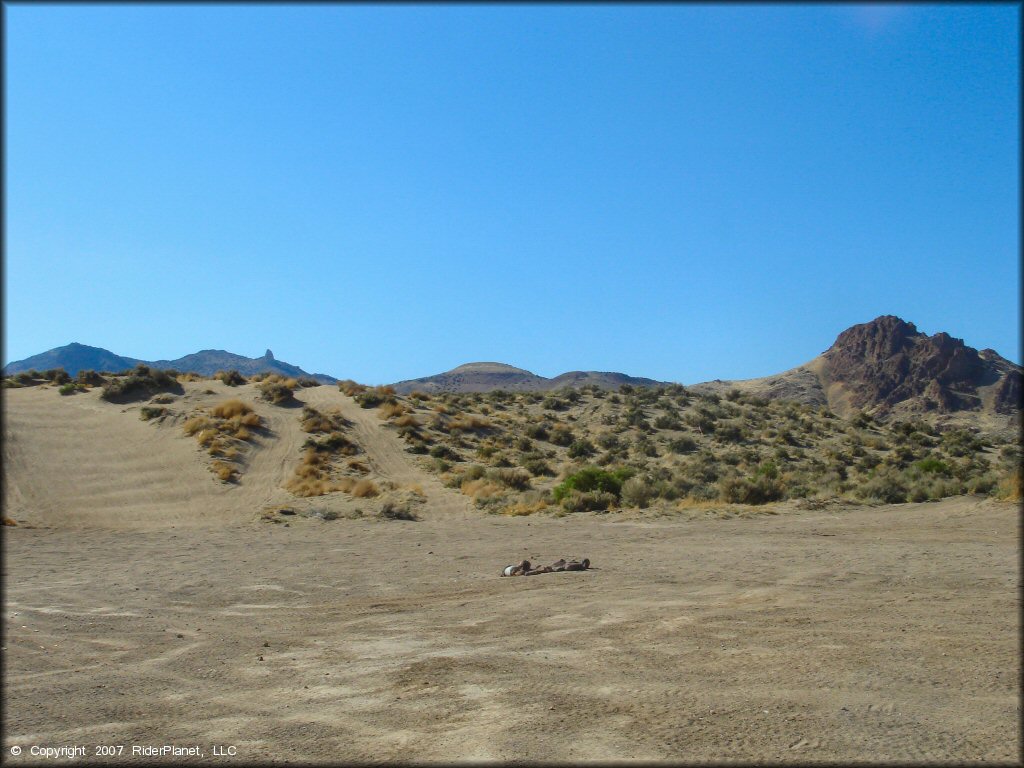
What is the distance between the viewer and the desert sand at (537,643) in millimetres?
7398

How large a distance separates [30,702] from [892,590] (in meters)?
12.2

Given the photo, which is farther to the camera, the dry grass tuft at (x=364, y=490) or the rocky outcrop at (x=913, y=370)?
the rocky outcrop at (x=913, y=370)

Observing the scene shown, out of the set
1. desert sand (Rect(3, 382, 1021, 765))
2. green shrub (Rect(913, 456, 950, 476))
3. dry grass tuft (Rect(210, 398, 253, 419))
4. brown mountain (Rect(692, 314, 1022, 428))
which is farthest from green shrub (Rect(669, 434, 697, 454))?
brown mountain (Rect(692, 314, 1022, 428))

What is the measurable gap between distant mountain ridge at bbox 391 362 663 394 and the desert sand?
359ft

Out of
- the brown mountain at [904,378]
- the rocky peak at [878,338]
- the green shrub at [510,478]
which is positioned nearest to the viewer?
the green shrub at [510,478]

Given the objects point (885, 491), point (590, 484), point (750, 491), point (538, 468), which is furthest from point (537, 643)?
point (538, 468)

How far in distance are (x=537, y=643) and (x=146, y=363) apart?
47.9m

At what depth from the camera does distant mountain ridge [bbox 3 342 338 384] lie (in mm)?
59906

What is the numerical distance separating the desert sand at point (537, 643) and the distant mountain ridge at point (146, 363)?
1478cm

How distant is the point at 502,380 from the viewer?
145 m

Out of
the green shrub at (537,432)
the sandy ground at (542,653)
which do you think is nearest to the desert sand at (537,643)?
the sandy ground at (542,653)

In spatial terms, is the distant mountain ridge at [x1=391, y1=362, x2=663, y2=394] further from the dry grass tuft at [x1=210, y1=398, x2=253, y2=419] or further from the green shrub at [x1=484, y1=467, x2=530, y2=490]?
the green shrub at [x1=484, y1=467, x2=530, y2=490]

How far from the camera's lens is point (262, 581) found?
16.6 m

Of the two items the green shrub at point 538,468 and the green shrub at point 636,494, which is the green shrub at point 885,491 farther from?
the green shrub at point 538,468
